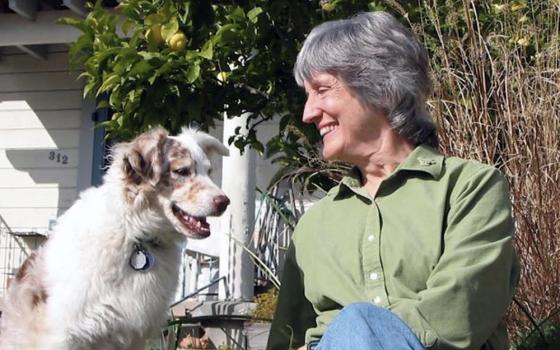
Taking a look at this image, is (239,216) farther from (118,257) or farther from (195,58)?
(195,58)

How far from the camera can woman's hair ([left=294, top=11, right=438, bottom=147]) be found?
2588 millimetres

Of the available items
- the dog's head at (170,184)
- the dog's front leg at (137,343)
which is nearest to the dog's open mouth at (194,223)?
the dog's head at (170,184)

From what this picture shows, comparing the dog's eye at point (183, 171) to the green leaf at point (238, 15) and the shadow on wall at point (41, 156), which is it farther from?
the shadow on wall at point (41, 156)

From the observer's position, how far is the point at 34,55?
960 cm

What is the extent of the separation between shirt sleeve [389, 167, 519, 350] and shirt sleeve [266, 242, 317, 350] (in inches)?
23.1

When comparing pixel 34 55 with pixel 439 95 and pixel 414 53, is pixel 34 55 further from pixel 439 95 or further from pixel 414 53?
pixel 414 53

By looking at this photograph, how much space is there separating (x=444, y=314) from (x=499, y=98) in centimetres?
163

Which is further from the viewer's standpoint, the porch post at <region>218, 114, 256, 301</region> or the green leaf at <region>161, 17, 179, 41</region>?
the porch post at <region>218, 114, 256, 301</region>

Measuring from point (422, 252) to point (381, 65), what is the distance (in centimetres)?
61

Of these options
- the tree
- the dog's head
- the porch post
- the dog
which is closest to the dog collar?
the dog

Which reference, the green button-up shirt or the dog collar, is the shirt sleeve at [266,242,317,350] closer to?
the green button-up shirt

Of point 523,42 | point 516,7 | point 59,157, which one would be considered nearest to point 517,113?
point 523,42

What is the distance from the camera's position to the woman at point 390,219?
2.23 meters

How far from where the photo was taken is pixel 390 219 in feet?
8.19
